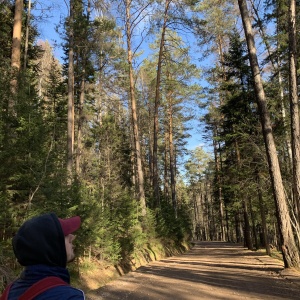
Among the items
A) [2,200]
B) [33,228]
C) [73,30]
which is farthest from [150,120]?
[33,228]

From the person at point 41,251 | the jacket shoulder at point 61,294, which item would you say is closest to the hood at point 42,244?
the person at point 41,251

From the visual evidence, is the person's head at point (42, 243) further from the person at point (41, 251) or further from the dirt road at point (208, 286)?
the dirt road at point (208, 286)

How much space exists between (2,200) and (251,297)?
5.87 metres

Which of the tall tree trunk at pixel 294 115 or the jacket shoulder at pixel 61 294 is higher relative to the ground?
the tall tree trunk at pixel 294 115

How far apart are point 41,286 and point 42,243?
0.19 metres

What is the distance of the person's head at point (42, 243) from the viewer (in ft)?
5.03

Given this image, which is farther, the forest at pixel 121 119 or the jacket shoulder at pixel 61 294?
the forest at pixel 121 119

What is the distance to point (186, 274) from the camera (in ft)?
35.7

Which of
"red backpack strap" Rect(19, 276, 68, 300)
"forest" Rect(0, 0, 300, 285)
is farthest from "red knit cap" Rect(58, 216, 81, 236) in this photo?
"forest" Rect(0, 0, 300, 285)

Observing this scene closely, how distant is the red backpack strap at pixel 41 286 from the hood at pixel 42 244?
3.1 inches

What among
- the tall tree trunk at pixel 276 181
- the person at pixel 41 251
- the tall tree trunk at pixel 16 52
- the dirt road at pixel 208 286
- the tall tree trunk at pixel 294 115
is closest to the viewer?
the person at pixel 41 251

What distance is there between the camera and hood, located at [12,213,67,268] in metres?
1.53

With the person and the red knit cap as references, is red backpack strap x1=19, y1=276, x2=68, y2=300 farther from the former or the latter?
the red knit cap

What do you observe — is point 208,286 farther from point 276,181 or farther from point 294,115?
point 294,115
